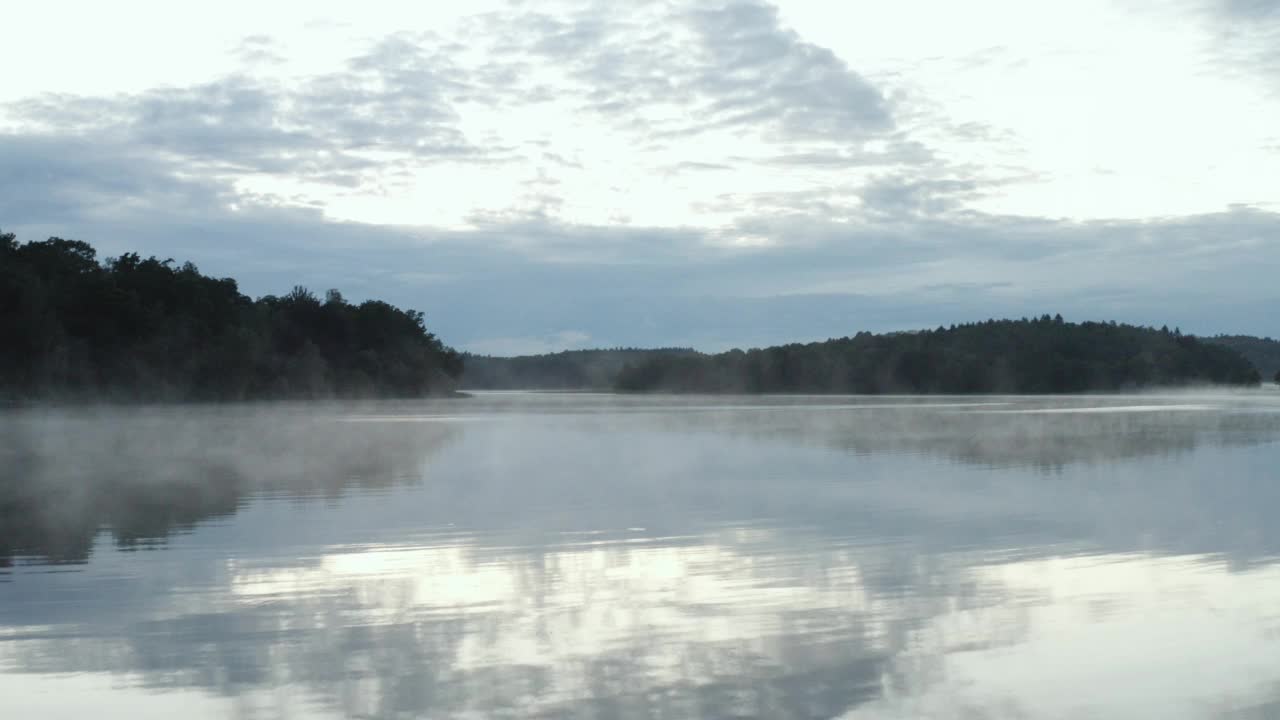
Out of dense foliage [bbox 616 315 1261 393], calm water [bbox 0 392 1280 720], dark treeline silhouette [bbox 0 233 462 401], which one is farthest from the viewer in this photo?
dense foliage [bbox 616 315 1261 393]

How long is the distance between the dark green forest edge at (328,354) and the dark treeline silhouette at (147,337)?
0.10m

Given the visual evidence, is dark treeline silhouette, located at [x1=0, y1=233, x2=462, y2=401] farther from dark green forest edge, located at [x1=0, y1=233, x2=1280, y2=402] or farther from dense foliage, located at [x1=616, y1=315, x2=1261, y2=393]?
dense foliage, located at [x1=616, y1=315, x2=1261, y2=393]

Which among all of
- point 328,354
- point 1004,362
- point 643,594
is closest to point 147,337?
point 328,354

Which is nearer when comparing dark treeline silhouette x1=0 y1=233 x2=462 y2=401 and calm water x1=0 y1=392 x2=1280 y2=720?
calm water x1=0 y1=392 x2=1280 y2=720

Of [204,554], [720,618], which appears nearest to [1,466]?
[204,554]

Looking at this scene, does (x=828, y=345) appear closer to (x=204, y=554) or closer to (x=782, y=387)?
(x=782, y=387)

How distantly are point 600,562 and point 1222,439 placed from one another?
25296mm

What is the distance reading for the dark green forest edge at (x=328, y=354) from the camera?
73.3m

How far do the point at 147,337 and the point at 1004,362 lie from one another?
4015 inches

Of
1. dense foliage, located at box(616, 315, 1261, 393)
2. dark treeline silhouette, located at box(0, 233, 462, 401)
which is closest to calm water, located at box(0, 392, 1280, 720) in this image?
dark treeline silhouette, located at box(0, 233, 462, 401)

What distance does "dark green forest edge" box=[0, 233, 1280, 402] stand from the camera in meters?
73.3

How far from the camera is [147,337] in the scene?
7975cm

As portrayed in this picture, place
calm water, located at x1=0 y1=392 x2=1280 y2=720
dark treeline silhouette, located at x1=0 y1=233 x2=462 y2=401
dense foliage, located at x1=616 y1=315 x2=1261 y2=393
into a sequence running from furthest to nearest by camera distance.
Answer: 1. dense foliage, located at x1=616 y1=315 x2=1261 y2=393
2. dark treeline silhouette, located at x1=0 y1=233 x2=462 y2=401
3. calm water, located at x1=0 y1=392 x2=1280 y2=720

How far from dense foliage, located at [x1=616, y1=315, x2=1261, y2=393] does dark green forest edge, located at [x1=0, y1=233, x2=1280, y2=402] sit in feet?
0.55
